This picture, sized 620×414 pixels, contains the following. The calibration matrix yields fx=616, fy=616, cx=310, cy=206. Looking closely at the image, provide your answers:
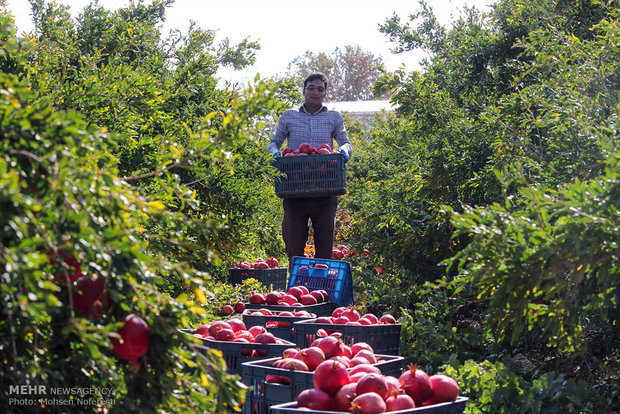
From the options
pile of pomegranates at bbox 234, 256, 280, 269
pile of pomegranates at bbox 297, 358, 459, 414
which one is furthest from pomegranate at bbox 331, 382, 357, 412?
pile of pomegranates at bbox 234, 256, 280, 269

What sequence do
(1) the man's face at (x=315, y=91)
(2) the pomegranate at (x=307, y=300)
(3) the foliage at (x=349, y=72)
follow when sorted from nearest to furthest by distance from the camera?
(2) the pomegranate at (x=307, y=300) < (1) the man's face at (x=315, y=91) < (3) the foliage at (x=349, y=72)

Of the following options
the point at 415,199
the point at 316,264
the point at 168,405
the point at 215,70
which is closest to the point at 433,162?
the point at 415,199

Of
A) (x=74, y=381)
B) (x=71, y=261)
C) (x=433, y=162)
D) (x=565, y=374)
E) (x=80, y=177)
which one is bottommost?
(x=565, y=374)

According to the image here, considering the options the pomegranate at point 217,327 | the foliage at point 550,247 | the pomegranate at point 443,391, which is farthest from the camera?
the pomegranate at point 217,327

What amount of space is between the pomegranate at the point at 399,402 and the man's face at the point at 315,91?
464 centimetres

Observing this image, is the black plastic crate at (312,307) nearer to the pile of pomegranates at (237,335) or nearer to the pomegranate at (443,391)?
the pile of pomegranates at (237,335)

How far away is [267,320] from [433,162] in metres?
2.66

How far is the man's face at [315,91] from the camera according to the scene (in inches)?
264

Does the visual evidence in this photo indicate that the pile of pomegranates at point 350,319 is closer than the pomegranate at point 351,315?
Yes

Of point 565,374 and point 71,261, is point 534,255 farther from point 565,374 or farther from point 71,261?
point 565,374

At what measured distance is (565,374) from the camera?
3.91 meters

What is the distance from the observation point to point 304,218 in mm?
6605

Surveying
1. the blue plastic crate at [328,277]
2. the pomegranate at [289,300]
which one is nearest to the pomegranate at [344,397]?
the pomegranate at [289,300]

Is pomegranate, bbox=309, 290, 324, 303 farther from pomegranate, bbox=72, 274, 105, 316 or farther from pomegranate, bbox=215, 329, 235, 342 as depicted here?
pomegranate, bbox=72, 274, 105, 316
